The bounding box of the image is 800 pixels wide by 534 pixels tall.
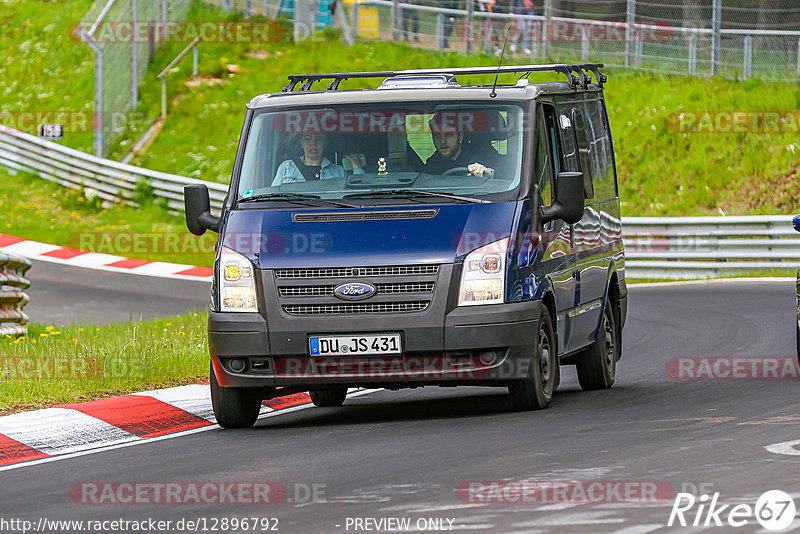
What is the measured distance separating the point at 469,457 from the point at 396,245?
2.04 metres

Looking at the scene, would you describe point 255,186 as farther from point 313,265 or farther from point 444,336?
point 444,336

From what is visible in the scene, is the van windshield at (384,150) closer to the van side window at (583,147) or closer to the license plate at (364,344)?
the license plate at (364,344)

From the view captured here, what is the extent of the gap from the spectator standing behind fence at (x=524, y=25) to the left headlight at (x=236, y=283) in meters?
25.2

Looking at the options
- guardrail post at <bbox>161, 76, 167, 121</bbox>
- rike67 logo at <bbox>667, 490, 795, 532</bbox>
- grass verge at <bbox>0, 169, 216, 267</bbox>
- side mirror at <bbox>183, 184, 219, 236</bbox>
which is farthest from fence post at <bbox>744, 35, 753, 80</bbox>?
rike67 logo at <bbox>667, 490, 795, 532</bbox>

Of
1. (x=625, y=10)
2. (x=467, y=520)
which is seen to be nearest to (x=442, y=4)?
(x=625, y=10)

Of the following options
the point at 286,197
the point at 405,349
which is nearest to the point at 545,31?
the point at 286,197

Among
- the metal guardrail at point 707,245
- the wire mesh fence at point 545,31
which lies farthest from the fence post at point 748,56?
the metal guardrail at point 707,245

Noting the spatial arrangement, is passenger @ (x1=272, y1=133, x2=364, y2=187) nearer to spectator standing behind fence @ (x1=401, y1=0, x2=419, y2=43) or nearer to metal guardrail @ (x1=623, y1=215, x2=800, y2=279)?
metal guardrail @ (x1=623, y1=215, x2=800, y2=279)

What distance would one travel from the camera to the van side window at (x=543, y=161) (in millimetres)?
11258

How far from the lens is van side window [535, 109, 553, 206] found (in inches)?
443

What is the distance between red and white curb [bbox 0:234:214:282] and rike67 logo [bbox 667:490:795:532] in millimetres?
19770

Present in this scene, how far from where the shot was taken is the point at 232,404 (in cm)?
1093

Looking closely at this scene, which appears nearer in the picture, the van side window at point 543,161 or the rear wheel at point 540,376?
the rear wheel at point 540,376

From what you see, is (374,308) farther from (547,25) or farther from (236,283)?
(547,25)
